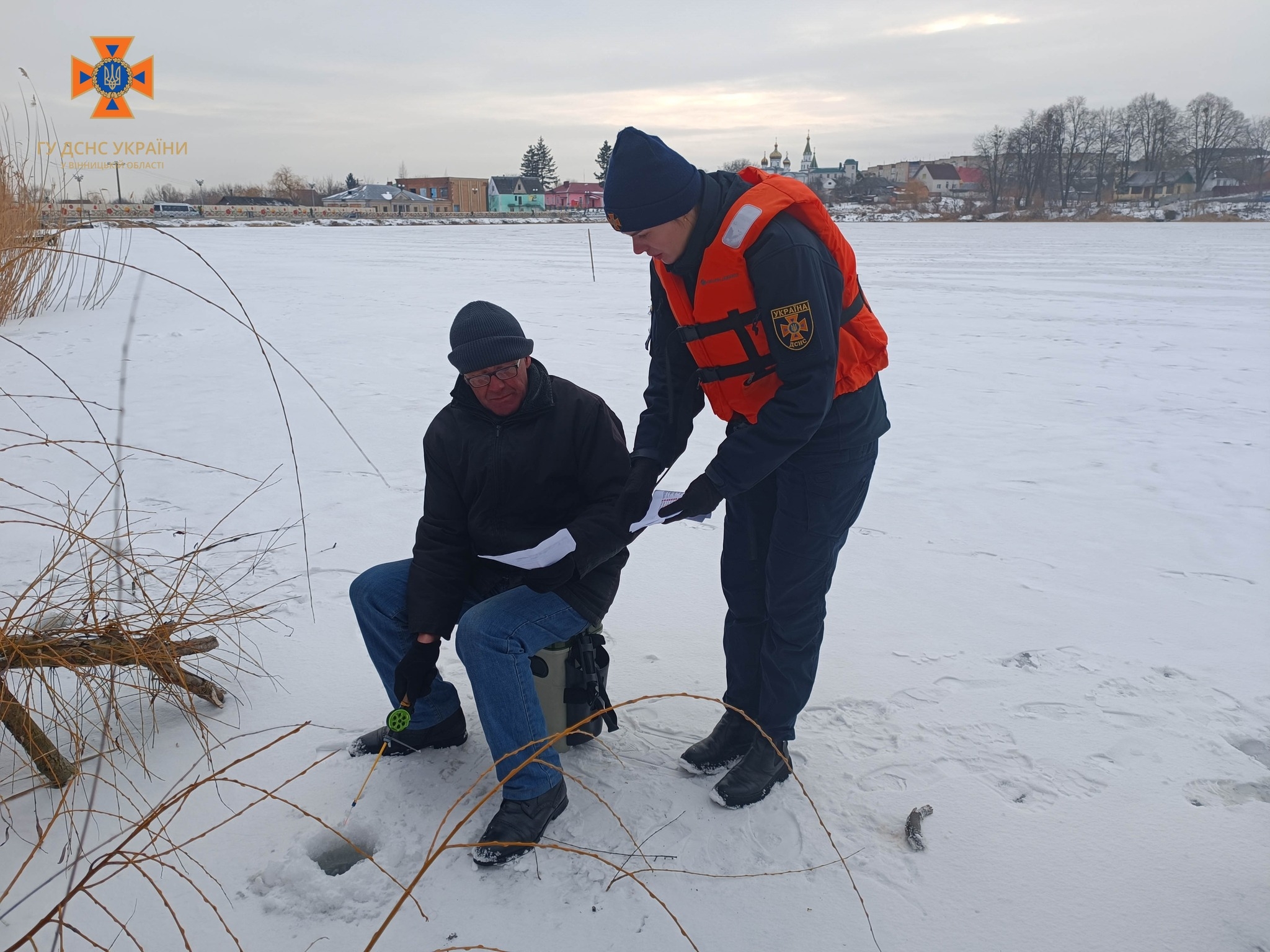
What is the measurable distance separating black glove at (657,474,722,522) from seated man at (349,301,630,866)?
0.19 meters

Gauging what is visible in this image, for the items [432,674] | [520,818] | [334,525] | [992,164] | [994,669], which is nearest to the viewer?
[520,818]

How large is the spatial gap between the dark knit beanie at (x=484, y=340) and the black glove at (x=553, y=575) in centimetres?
55

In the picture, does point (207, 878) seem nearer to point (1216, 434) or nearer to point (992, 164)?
point (1216, 434)

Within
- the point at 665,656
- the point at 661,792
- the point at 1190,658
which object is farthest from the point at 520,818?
the point at 1190,658

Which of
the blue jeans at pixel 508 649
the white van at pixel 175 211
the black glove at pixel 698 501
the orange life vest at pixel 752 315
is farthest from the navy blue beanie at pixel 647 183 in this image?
the white van at pixel 175 211

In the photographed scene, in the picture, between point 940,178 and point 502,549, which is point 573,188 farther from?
point 502,549

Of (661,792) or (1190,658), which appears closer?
(661,792)

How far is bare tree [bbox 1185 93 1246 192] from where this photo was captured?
6328cm

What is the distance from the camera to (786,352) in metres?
1.93

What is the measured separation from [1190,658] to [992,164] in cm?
7305

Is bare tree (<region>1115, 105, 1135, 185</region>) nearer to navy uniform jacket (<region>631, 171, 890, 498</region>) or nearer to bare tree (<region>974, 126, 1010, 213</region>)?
bare tree (<region>974, 126, 1010, 213</region>)

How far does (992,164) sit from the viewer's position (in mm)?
66125

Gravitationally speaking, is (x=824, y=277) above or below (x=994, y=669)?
above

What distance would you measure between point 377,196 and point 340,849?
85567mm
